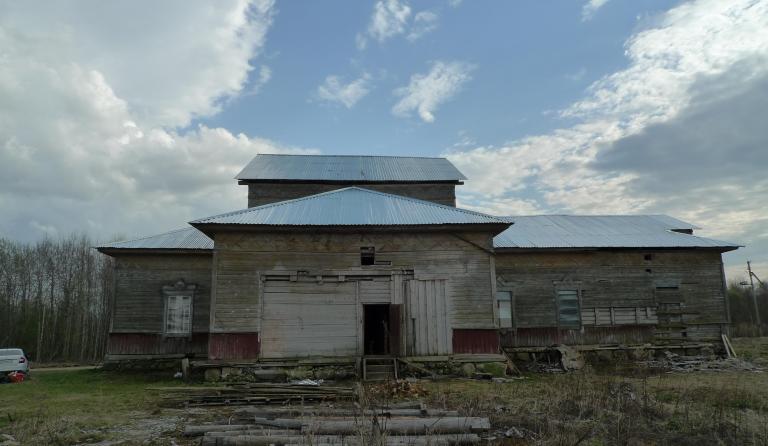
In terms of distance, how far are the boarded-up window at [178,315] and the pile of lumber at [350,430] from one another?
11.4 metres

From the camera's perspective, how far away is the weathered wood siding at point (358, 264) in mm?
15133

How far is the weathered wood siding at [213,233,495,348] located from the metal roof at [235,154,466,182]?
9.11 meters

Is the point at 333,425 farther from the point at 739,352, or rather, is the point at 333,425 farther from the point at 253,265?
the point at 739,352

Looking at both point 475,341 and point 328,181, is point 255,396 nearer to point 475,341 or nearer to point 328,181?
point 475,341

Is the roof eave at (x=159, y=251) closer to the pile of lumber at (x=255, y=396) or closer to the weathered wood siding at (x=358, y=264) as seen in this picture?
the weathered wood siding at (x=358, y=264)

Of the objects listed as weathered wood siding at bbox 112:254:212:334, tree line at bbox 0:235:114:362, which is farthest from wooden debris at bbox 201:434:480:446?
tree line at bbox 0:235:114:362

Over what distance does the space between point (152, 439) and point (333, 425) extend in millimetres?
3097

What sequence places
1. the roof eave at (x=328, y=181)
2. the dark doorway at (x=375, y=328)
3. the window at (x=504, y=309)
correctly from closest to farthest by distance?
the dark doorway at (x=375, y=328) < the window at (x=504, y=309) < the roof eave at (x=328, y=181)

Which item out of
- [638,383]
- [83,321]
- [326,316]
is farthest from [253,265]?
[83,321]

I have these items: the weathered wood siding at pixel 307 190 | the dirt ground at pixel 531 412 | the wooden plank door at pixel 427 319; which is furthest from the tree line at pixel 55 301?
the wooden plank door at pixel 427 319

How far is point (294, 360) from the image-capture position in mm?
14867

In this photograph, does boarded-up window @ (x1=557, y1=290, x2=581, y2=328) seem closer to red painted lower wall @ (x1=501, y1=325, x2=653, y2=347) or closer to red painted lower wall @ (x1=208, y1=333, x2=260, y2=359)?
red painted lower wall @ (x1=501, y1=325, x2=653, y2=347)

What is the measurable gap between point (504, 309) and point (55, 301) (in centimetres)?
3701

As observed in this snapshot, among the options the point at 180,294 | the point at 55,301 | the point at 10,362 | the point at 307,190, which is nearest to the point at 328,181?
the point at 307,190
